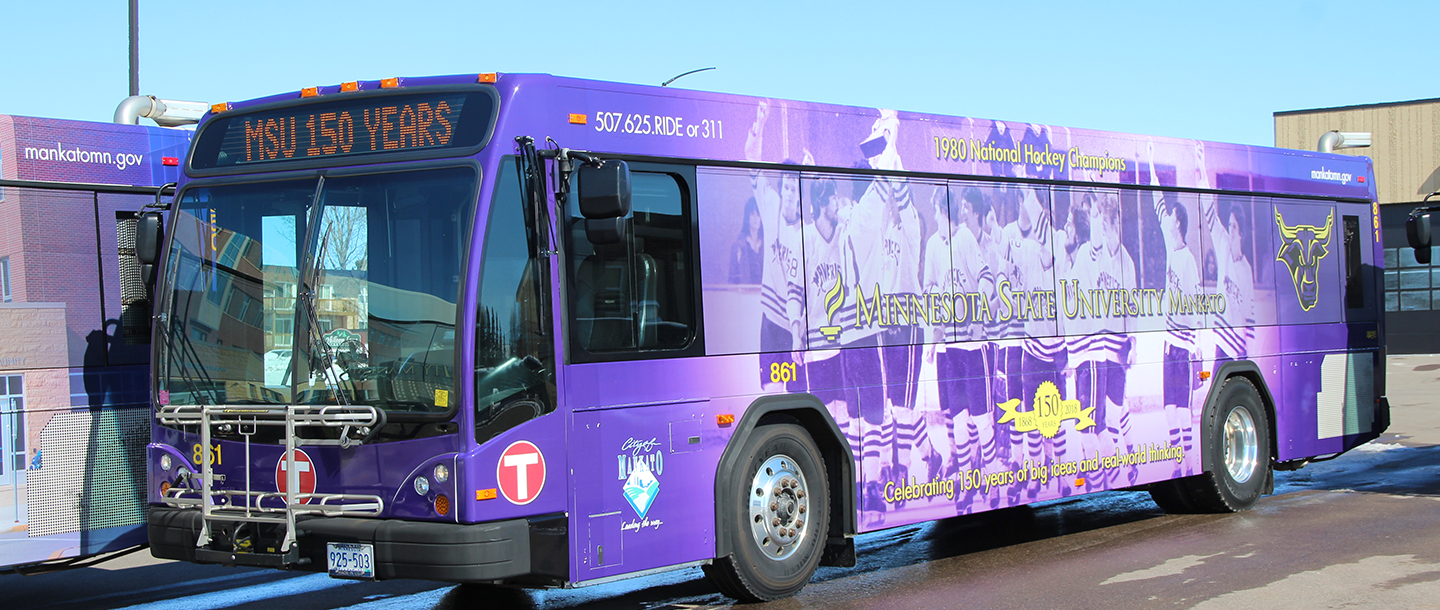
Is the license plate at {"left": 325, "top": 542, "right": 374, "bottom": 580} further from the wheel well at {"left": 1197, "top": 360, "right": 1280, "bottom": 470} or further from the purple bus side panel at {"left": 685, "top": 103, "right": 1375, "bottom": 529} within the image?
the wheel well at {"left": 1197, "top": 360, "right": 1280, "bottom": 470}

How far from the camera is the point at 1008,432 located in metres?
9.73

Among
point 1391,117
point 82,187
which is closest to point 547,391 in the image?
point 82,187

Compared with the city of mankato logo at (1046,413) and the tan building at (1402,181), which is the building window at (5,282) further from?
the tan building at (1402,181)

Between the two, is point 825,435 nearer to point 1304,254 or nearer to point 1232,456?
point 1232,456

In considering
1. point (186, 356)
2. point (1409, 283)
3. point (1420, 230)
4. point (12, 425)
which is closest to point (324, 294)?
point (186, 356)

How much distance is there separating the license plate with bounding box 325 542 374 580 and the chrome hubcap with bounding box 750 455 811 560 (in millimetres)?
2365

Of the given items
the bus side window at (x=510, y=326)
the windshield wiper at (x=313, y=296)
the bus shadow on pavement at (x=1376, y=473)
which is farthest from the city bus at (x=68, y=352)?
the bus shadow on pavement at (x=1376, y=473)

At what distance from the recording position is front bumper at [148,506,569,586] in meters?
6.53

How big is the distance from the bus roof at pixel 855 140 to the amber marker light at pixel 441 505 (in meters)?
1.83

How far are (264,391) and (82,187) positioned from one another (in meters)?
2.50

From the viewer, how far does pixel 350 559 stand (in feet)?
22.1

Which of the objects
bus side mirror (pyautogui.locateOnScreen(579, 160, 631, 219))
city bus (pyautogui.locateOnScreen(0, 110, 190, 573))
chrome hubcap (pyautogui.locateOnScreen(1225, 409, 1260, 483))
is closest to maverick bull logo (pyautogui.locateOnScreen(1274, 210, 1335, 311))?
chrome hubcap (pyautogui.locateOnScreen(1225, 409, 1260, 483))

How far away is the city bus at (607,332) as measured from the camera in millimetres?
6766

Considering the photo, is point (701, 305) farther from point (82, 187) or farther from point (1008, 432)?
point (82, 187)
